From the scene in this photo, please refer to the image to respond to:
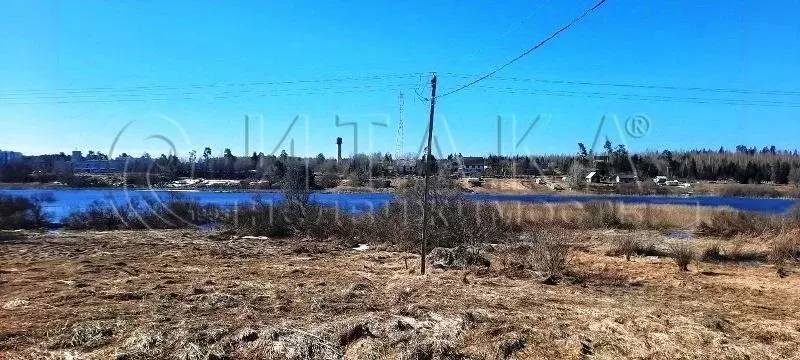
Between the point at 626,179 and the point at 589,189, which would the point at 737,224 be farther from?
the point at 626,179

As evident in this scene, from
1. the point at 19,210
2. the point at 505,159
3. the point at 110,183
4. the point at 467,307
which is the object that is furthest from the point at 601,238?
the point at 505,159

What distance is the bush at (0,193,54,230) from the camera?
110 ft

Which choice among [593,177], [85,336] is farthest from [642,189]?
[85,336]

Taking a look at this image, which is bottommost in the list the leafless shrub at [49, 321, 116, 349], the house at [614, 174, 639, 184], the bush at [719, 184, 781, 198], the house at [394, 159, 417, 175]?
the bush at [719, 184, 781, 198]

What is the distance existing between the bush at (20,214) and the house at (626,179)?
2982 inches

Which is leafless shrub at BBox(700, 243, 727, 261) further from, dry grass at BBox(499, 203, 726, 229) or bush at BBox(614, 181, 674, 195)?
bush at BBox(614, 181, 674, 195)

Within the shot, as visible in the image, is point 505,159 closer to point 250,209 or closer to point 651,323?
point 250,209

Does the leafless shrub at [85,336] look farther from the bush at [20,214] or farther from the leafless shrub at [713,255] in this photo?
the bush at [20,214]

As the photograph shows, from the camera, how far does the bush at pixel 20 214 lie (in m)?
33.6

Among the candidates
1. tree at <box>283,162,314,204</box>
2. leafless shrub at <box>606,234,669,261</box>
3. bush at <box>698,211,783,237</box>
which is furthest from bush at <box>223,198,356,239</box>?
bush at <box>698,211,783,237</box>

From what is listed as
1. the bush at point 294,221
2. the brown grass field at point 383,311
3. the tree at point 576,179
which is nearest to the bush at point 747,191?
the tree at point 576,179

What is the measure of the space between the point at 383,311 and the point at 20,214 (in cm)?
3426

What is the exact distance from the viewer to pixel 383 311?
9.71 m

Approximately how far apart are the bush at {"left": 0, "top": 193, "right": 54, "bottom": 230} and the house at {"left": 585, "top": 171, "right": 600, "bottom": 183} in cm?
7412
